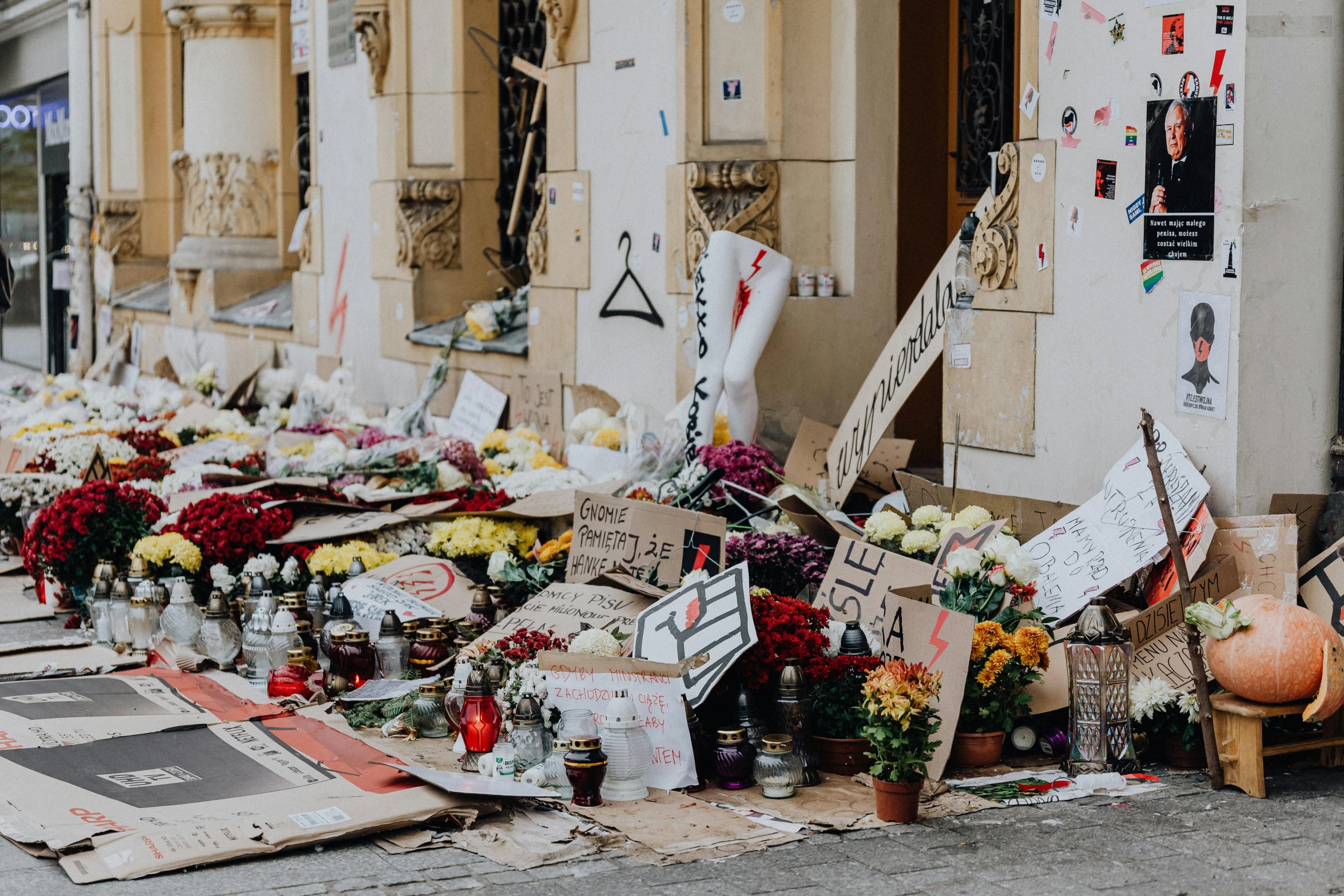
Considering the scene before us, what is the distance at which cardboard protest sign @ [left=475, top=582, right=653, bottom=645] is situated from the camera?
5812 millimetres

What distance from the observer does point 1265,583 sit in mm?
5613

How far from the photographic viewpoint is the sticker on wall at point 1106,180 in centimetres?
631

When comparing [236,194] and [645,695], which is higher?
[236,194]

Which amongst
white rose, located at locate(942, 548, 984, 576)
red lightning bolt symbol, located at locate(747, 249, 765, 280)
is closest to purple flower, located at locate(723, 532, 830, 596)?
white rose, located at locate(942, 548, 984, 576)

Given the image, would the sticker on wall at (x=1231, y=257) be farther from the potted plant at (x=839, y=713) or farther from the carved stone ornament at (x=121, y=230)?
the carved stone ornament at (x=121, y=230)

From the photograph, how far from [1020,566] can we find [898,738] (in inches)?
51.4

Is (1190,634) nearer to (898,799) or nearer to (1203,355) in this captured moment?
(898,799)

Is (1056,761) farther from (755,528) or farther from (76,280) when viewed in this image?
(76,280)

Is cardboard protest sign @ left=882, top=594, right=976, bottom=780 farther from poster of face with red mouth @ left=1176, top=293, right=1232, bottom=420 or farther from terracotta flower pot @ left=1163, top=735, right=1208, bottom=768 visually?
poster of face with red mouth @ left=1176, top=293, right=1232, bottom=420

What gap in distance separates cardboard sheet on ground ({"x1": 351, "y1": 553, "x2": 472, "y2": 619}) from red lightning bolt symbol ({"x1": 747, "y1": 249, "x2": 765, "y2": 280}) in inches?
84.5

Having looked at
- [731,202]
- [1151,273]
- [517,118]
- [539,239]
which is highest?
[517,118]

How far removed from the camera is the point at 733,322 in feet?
27.0

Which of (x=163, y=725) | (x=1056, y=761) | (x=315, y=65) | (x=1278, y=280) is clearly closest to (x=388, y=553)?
(x=163, y=725)

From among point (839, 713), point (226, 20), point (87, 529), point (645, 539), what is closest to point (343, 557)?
point (87, 529)
